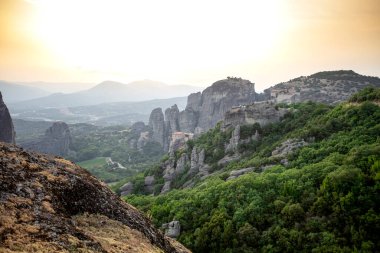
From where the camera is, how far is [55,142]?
613ft

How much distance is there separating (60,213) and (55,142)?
18940cm

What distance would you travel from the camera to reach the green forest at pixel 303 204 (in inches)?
1172

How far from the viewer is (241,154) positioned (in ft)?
229

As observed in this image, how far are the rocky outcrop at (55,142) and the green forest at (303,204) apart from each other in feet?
493

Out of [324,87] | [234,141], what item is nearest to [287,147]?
[234,141]

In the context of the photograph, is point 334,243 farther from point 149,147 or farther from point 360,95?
point 149,147

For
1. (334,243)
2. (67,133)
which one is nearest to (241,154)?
(334,243)

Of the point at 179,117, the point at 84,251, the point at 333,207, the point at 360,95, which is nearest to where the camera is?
the point at 84,251

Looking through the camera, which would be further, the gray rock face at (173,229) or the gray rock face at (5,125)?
the gray rock face at (5,125)

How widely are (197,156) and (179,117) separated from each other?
111 m

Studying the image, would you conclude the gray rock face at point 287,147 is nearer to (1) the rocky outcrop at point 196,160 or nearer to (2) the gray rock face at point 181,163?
(1) the rocky outcrop at point 196,160

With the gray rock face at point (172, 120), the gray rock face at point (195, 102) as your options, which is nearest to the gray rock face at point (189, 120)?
the gray rock face at point (195, 102)

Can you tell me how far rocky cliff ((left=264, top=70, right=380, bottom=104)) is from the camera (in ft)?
444

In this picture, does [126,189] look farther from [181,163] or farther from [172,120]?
[172,120]
